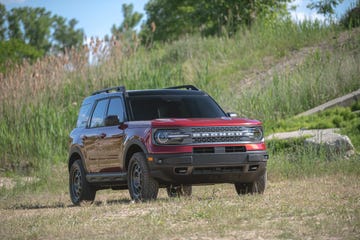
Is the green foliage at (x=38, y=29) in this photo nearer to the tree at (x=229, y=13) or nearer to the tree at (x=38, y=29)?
the tree at (x=38, y=29)

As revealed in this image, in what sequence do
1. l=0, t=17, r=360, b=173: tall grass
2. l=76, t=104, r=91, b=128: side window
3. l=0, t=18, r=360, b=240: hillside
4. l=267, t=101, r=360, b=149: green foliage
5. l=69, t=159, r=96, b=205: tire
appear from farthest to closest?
l=0, t=17, r=360, b=173: tall grass → l=267, t=101, r=360, b=149: green foliage → l=76, t=104, r=91, b=128: side window → l=69, t=159, r=96, b=205: tire → l=0, t=18, r=360, b=240: hillside

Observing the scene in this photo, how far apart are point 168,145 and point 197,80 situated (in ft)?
51.4

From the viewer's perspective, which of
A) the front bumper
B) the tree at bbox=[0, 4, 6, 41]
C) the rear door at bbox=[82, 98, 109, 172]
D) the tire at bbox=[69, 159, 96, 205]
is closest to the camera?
the front bumper

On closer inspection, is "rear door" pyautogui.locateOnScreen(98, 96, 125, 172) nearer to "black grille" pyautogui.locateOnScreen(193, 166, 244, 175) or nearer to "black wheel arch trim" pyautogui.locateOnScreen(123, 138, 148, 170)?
"black wheel arch trim" pyautogui.locateOnScreen(123, 138, 148, 170)

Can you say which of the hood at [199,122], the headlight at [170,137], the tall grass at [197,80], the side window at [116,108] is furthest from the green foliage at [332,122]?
the headlight at [170,137]

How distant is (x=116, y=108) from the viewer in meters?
14.8

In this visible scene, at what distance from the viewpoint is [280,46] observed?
32312mm

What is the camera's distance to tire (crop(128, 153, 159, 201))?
1308cm

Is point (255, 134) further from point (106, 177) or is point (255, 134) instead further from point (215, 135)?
point (106, 177)

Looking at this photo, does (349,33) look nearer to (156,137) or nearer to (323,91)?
(323,91)

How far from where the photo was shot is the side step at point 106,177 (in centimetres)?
1403

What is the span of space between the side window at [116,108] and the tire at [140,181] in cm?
105

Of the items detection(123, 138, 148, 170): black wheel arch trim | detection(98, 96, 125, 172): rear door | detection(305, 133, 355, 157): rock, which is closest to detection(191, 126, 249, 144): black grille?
detection(123, 138, 148, 170): black wheel arch trim

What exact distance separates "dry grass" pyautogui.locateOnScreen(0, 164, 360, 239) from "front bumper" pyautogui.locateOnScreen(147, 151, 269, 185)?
0.40 metres
